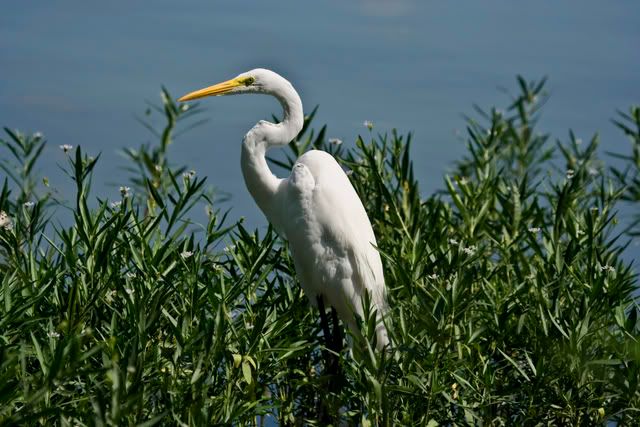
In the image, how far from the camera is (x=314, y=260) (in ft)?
11.4

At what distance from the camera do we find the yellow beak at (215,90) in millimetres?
3820

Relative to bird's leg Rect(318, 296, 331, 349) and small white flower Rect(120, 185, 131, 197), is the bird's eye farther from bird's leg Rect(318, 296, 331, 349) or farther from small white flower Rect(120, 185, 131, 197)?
bird's leg Rect(318, 296, 331, 349)

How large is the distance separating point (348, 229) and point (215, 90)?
2.75ft

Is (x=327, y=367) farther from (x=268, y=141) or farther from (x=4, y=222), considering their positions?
(x=4, y=222)

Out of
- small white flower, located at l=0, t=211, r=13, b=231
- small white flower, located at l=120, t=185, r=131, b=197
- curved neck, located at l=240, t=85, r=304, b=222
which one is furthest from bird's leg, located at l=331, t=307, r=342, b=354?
small white flower, located at l=0, t=211, r=13, b=231

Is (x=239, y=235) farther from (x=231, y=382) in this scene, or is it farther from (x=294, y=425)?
(x=231, y=382)

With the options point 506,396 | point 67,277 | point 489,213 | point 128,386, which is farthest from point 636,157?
point 128,386

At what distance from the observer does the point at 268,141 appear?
370 cm

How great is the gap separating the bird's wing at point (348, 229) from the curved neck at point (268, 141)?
26cm

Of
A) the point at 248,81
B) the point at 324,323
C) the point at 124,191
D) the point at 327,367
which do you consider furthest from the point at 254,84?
the point at 327,367

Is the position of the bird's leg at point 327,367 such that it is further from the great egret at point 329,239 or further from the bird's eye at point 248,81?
the bird's eye at point 248,81

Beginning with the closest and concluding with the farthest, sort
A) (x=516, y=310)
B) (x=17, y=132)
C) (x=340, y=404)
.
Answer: (x=340, y=404) → (x=516, y=310) → (x=17, y=132)

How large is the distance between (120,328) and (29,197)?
1589 millimetres

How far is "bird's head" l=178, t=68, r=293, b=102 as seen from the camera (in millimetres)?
3736
